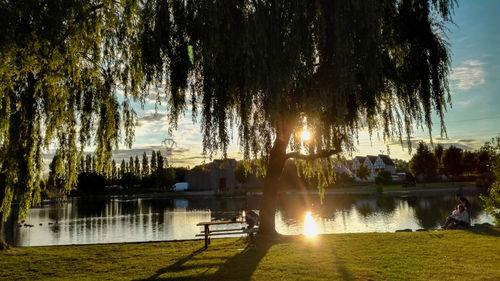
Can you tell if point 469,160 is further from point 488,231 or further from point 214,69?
point 214,69

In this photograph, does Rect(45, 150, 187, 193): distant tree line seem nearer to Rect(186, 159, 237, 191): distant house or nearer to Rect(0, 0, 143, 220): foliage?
Rect(186, 159, 237, 191): distant house

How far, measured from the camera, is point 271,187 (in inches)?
473

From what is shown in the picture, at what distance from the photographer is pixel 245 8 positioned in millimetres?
7504

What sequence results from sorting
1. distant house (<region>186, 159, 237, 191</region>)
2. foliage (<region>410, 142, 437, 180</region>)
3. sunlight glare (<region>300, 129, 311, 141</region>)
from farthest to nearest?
1. distant house (<region>186, 159, 237, 191</region>)
2. foliage (<region>410, 142, 437, 180</region>)
3. sunlight glare (<region>300, 129, 311, 141</region>)

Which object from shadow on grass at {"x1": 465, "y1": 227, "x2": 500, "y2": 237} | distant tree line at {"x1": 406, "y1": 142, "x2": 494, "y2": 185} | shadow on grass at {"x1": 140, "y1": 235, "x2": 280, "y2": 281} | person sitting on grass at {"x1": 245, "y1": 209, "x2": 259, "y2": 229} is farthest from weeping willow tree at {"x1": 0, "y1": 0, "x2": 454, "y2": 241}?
distant tree line at {"x1": 406, "y1": 142, "x2": 494, "y2": 185}

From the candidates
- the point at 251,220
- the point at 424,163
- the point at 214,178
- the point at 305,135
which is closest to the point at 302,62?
the point at 305,135

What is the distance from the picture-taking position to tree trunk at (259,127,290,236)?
11666 millimetres

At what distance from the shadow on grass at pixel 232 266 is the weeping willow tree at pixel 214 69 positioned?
257cm

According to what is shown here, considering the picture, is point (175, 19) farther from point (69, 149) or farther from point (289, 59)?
point (69, 149)

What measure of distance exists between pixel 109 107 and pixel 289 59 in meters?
5.09

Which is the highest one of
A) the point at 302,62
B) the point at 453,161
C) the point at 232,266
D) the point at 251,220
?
the point at 302,62

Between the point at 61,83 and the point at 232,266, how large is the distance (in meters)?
5.70

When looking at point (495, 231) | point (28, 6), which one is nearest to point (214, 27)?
point (28, 6)

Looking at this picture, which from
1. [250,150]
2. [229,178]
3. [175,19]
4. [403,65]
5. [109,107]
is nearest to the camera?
[175,19]
